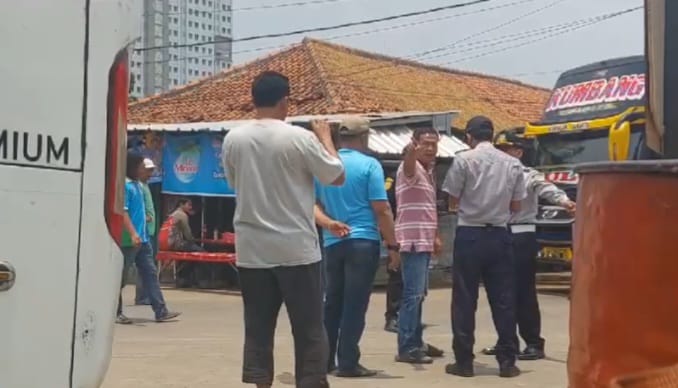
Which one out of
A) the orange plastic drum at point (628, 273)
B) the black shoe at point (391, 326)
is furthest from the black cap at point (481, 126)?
the orange plastic drum at point (628, 273)

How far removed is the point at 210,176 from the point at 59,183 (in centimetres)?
1104

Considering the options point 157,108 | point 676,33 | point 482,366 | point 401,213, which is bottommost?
point 482,366

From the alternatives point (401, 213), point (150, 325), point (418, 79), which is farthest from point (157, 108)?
point (401, 213)

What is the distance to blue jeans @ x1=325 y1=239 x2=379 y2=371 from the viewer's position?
6.22 m

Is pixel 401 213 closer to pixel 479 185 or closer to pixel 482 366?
pixel 479 185

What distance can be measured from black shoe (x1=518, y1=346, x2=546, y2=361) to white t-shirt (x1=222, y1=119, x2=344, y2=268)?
2.90 meters

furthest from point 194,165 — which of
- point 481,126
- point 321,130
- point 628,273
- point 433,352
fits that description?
point 628,273

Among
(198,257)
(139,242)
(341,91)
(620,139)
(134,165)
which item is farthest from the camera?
(341,91)

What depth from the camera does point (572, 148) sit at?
14.8 m

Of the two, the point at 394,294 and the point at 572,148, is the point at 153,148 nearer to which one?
the point at 572,148

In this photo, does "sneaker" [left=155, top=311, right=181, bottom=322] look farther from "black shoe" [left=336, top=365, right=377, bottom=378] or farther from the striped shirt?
"black shoe" [left=336, top=365, right=377, bottom=378]

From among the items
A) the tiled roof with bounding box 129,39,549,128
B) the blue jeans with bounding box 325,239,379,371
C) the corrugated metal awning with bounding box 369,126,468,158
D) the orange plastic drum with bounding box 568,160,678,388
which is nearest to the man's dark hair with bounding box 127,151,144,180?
the blue jeans with bounding box 325,239,379,371

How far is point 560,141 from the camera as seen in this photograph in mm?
14961

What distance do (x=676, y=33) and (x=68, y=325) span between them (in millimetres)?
2164
